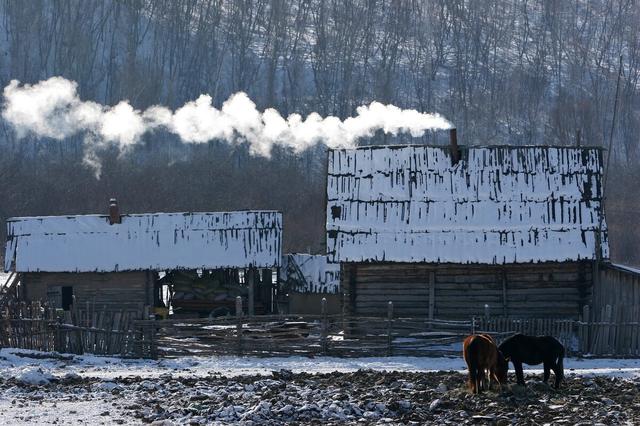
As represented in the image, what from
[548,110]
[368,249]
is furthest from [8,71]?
[368,249]

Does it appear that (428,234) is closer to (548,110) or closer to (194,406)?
(194,406)

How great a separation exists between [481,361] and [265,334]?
31.3ft

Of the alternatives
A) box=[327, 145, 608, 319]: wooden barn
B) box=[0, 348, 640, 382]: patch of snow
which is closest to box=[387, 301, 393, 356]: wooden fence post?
box=[0, 348, 640, 382]: patch of snow

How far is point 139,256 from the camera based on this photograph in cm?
3447

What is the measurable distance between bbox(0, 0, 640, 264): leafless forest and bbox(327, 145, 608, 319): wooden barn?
3542cm

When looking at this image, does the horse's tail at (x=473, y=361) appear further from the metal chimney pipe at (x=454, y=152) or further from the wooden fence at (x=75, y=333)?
the metal chimney pipe at (x=454, y=152)

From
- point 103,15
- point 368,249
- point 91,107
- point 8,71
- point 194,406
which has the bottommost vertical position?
point 194,406

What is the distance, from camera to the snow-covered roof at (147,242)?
34469 millimetres

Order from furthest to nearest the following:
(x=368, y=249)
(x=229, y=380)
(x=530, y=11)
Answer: (x=530, y=11) → (x=368, y=249) → (x=229, y=380)

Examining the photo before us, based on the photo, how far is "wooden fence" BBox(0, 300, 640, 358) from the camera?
24406 mm

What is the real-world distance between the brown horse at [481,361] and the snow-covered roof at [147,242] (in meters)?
18.4

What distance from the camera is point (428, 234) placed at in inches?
1112

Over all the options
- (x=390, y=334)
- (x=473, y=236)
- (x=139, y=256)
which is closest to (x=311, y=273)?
(x=139, y=256)

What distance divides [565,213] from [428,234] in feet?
11.7
